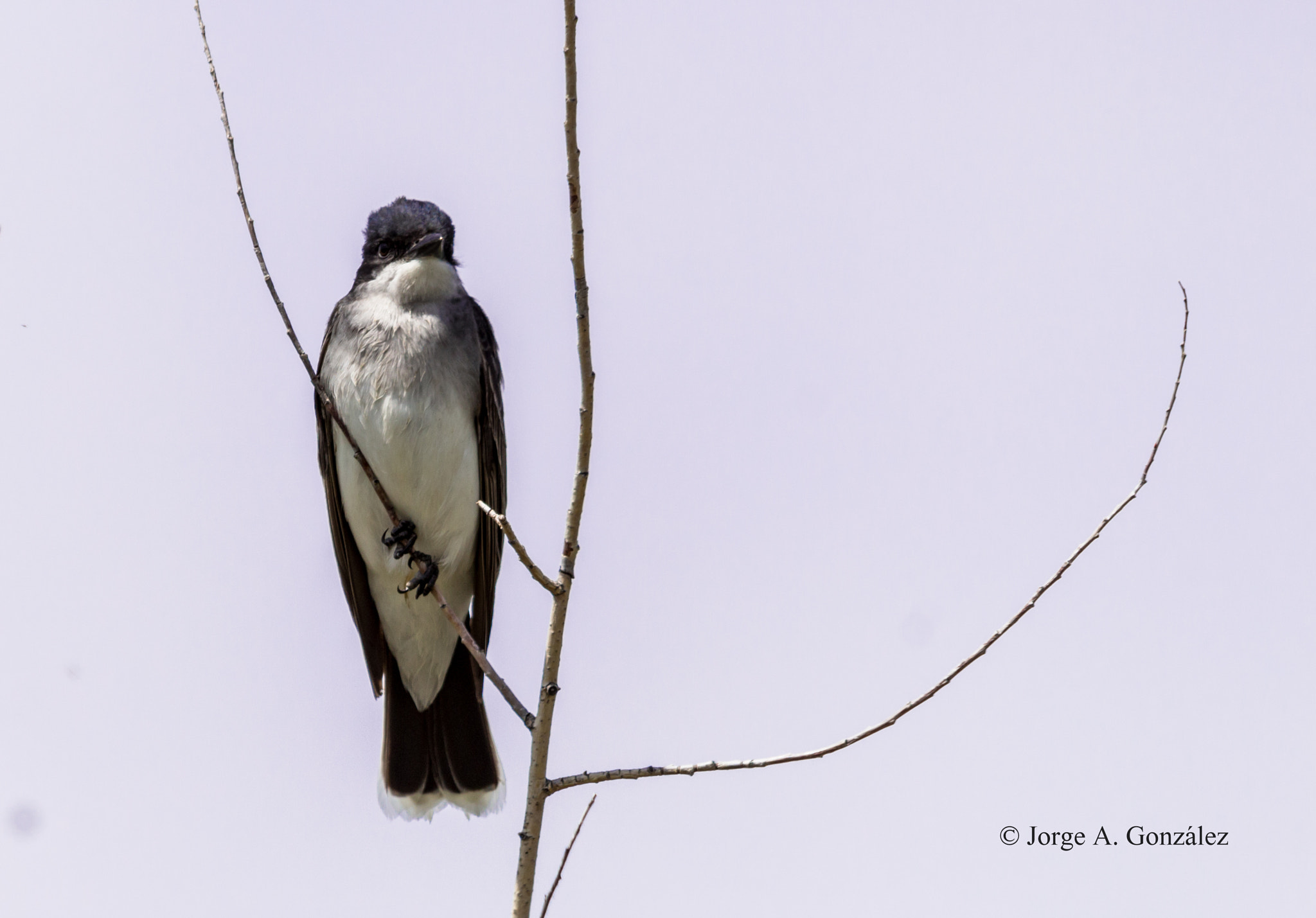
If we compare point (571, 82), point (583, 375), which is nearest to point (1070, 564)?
point (583, 375)

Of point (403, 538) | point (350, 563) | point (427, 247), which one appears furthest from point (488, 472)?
point (427, 247)

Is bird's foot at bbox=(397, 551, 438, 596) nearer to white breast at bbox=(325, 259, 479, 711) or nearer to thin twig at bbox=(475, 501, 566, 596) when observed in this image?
white breast at bbox=(325, 259, 479, 711)

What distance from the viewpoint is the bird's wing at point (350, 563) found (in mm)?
6461

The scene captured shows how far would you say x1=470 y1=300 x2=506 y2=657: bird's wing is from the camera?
639cm

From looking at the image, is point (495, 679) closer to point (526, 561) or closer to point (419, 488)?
point (526, 561)

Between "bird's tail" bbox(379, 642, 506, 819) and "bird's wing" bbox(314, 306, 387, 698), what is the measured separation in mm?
106

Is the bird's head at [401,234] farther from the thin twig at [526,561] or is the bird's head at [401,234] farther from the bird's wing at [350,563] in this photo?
the thin twig at [526,561]

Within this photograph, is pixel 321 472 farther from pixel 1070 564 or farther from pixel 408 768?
pixel 1070 564

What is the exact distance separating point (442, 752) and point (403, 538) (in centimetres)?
115

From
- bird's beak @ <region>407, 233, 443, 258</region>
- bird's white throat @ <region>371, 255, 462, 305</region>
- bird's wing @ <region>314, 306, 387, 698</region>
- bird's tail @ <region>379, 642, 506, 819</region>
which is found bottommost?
bird's tail @ <region>379, 642, 506, 819</region>

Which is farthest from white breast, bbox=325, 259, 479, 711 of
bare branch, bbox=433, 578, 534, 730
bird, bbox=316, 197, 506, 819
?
bare branch, bbox=433, 578, 534, 730

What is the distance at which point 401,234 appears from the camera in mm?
6664

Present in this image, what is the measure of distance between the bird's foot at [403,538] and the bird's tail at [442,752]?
0.66m

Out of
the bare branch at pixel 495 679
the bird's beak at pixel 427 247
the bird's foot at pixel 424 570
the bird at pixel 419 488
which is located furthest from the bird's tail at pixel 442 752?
the bare branch at pixel 495 679
